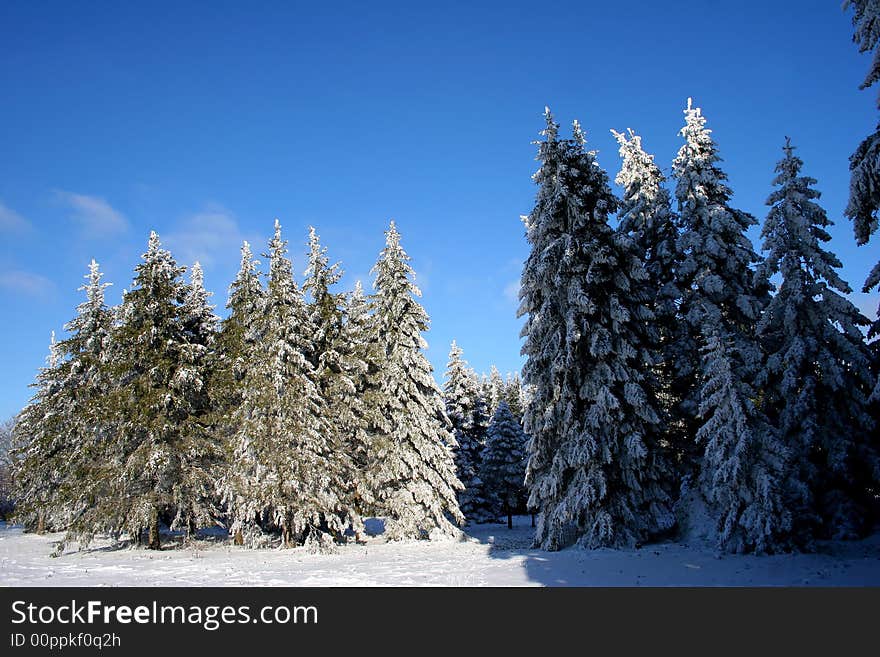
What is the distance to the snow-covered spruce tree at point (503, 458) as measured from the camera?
141 feet

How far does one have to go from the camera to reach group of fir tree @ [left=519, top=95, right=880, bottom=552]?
1872 cm

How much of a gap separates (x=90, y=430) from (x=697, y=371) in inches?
1066

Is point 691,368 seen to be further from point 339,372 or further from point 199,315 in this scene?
point 199,315

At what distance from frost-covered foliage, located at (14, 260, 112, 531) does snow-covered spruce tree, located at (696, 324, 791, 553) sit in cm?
2448

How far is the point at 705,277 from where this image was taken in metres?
22.5

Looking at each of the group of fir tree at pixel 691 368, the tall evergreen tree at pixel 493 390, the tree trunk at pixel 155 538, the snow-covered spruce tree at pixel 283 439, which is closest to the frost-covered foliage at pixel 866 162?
the group of fir tree at pixel 691 368

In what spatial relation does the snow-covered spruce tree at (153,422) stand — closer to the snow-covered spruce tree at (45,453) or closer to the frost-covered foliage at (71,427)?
the frost-covered foliage at (71,427)

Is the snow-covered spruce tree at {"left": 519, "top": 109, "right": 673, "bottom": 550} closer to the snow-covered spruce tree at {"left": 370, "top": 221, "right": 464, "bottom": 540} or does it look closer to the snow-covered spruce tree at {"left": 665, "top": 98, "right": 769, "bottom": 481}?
the snow-covered spruce tree at {"left": 665, "top": 98, "right": 769, "bottom": 481}

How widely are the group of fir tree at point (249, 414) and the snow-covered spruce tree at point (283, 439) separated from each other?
3.3 inches

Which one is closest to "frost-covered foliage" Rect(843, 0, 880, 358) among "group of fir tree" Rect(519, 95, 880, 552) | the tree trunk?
"group of fir tree" Rect(519, 95, 880, 552)

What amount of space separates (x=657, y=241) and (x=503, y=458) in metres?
23.6

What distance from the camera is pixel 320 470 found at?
80.7 feet
